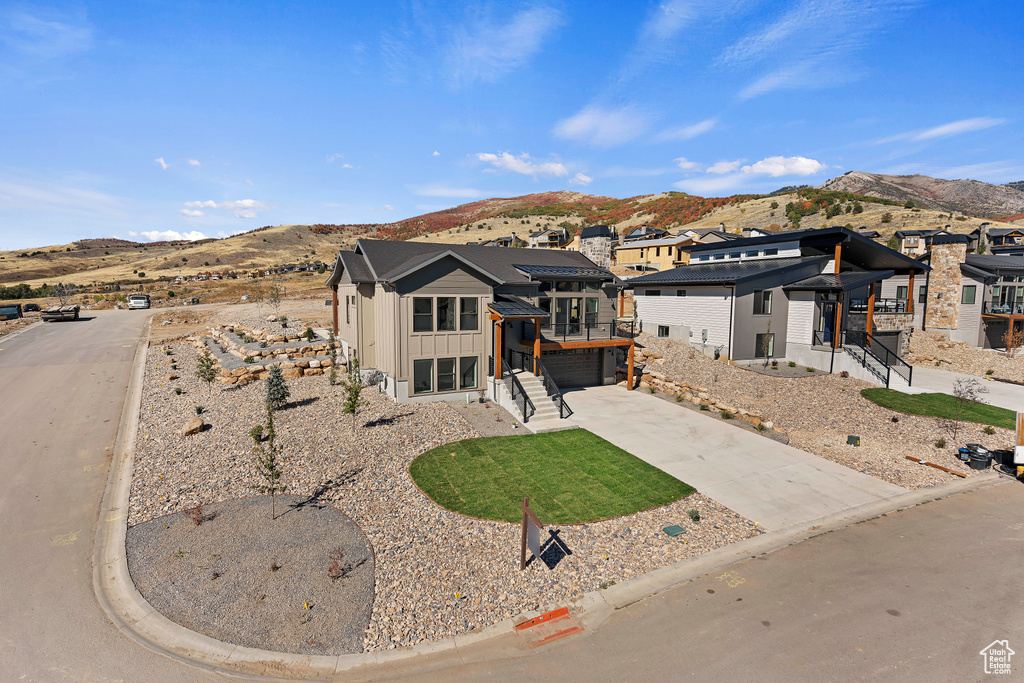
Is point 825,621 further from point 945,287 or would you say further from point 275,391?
point 945,287

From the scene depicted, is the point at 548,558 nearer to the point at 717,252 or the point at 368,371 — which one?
the point at 368,371

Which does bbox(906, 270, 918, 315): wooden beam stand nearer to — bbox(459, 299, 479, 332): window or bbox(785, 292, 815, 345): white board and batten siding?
bbox(785, 292, 815, 345): white board and batten siding

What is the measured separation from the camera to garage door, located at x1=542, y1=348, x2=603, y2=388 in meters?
22.2

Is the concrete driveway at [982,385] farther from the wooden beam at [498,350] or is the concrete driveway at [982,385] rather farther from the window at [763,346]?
the wooden beam at [498,350]

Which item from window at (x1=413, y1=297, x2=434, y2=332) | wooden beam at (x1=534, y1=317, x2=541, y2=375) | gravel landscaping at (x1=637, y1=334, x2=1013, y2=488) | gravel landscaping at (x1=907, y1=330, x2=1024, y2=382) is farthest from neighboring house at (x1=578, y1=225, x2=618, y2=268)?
gravel landscaping at (x1=907, y1=330, x2=1024, y2=382)

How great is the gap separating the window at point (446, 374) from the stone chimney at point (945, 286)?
3491 centimetres

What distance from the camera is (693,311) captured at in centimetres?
2864

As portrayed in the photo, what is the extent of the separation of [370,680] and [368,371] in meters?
15.4

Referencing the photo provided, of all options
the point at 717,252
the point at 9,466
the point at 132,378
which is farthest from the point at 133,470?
the point at 717,252

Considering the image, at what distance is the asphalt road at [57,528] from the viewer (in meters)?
6.41

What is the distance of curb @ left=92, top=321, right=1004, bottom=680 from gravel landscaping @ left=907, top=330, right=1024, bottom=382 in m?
24.0

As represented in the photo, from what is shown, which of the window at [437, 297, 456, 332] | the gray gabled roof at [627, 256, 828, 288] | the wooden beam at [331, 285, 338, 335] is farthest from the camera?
the wooden beam at [331, 285, 338, 335]

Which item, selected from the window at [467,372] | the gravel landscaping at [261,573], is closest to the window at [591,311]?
the window at [467,372]

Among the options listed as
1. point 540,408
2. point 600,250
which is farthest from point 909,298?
point 540,408
